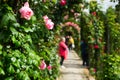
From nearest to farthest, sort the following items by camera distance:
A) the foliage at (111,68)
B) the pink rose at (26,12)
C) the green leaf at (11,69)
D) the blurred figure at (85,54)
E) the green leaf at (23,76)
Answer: the green leaf at (11,69) < the green leaf at (23,76) < the pink rose at (26,12) < the foliage at (111,68) < the blurred figure at (85,54)

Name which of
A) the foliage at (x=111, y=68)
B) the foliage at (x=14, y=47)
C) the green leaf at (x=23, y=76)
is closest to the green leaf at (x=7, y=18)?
the foliage at (x=14, y=47)

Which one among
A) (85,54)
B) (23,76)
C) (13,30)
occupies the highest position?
(13,30)

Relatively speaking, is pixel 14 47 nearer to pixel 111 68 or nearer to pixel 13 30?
pixel 13 30

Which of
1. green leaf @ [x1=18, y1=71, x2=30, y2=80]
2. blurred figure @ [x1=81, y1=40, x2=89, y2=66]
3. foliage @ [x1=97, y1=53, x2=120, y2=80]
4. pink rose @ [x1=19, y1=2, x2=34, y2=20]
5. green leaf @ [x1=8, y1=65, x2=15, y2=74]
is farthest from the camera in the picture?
blurred figure @ [x1=81, y1=40, x2=89, y2=66]

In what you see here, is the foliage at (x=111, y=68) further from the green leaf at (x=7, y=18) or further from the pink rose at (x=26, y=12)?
the green leaf at (x=7, y=18)

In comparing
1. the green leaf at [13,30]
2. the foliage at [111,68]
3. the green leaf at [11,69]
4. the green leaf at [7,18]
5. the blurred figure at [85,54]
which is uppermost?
the green leaf at [7,18]

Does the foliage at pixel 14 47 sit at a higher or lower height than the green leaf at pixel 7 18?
lower

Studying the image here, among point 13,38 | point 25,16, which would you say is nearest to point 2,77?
point 13,38

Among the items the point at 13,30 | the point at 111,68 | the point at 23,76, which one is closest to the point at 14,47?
the point at 13,30

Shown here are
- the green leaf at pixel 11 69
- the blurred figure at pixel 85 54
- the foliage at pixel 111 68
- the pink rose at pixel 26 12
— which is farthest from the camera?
the blurred figure at pixel 85 54

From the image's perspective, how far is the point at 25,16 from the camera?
4.56 metres

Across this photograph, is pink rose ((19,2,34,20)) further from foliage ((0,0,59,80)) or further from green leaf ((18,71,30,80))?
green leaf ((18,71,30,80))

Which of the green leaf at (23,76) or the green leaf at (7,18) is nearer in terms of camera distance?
the green leaf at (7,18)

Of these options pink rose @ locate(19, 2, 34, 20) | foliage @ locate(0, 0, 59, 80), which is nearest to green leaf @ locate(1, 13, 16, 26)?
foliage @ locate(0, 0, 59, 80)
